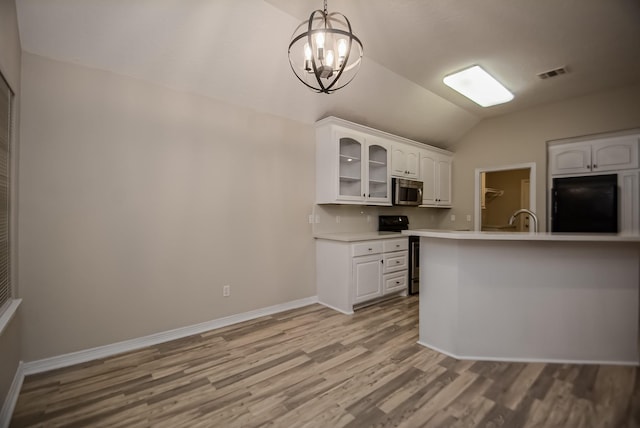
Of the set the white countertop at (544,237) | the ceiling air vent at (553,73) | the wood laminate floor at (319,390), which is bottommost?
the wood laminate floor at (319,390)

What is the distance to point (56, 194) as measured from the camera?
2100mm

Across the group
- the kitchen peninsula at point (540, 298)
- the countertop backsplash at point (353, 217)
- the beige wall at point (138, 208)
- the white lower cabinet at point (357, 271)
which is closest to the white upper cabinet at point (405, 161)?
the countertop backsplash at point (353, 217)

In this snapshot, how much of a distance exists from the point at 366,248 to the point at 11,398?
3.08 meters

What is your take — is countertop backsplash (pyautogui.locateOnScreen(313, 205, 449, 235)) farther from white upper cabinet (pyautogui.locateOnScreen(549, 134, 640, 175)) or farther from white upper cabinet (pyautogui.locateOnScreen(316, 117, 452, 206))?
white upper cabinet (pyautogui.locateOnScreen(549, 134, 640, 175))

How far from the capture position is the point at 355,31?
2.54 m

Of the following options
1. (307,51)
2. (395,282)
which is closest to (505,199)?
(395,282)

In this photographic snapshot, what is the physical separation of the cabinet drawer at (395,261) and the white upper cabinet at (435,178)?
1.27 metres

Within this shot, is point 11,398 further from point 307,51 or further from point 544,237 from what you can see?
point 544,237

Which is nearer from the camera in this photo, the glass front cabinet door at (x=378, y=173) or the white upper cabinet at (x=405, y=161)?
the glass front cabinet door at (x=378, y=173)

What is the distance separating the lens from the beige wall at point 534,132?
3.62 m

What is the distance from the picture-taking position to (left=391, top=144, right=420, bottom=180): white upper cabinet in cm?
427

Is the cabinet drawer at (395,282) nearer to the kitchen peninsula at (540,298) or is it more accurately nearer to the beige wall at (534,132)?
the kitchen peninsula at (540,298)

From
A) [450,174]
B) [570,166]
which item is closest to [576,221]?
[570,166]

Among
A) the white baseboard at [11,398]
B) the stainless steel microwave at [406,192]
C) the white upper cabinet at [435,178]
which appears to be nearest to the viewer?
the white baseboard at [11,398]
